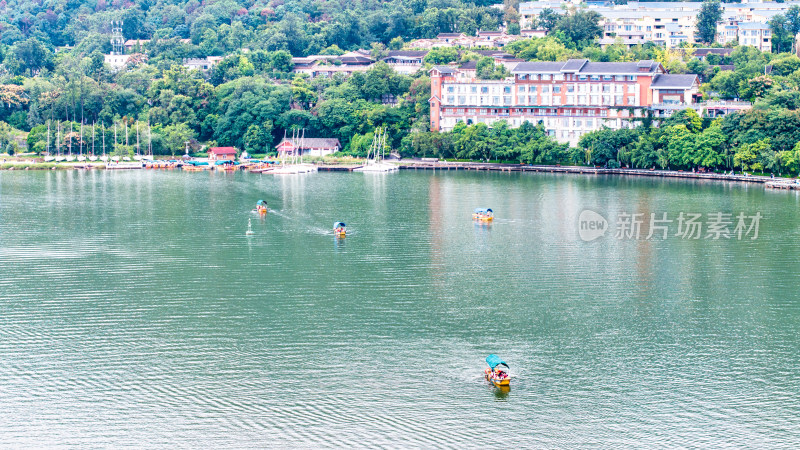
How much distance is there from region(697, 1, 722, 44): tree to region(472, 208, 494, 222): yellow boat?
60.8 meters

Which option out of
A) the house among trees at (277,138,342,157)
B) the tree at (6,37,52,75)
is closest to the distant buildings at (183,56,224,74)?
the tree at (6,37,52,75)

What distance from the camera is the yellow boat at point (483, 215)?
42.6 meters

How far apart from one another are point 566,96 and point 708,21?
98.7 ft

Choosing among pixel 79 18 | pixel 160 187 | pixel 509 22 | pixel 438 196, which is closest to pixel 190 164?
pixel 160 187

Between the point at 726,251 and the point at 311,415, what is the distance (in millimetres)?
21366

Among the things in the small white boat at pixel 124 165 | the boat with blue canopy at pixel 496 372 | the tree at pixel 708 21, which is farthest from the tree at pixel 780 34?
the boat with blue canopy at pixel 496 372

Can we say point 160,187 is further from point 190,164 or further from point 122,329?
point 122,329

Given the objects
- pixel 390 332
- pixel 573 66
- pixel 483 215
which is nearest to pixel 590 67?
pixel 573 66

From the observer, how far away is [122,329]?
24562 mm

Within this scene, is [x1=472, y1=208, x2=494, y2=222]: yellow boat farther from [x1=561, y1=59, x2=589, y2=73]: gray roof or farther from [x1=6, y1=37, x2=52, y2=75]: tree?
[x1=6, y1=37, x2=52, y2=75]: tree

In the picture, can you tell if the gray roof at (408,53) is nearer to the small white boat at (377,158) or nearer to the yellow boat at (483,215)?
the small white boat at (377,158)

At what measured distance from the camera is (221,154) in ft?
246

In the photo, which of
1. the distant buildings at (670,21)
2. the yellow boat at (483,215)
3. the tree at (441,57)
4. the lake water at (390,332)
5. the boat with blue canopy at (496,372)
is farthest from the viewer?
the distant buildings at (670,21)

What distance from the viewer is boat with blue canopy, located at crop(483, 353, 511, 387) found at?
2053 cm
